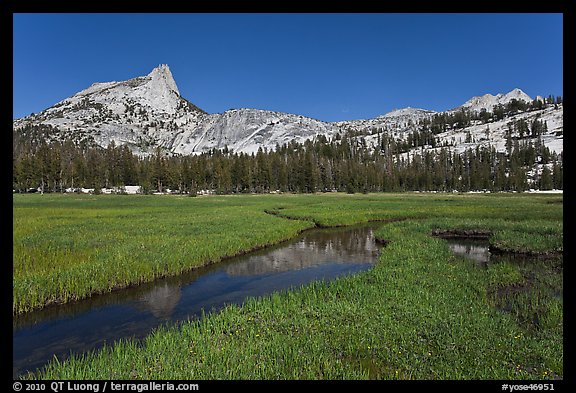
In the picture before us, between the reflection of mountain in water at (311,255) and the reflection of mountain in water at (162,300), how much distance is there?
456cm

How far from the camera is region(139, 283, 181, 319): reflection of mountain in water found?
13741 mm

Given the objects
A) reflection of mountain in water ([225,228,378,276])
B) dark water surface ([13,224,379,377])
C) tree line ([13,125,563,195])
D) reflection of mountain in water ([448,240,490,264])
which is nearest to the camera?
dark water surface ([13,224,379,377])

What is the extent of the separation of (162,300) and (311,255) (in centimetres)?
1355

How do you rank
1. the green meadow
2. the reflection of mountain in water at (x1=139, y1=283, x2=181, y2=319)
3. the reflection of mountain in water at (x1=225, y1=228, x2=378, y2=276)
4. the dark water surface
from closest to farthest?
the green meadow < the dark water surface < the reflection of mountain in water at (x1=139, y1=283, x2=181, y2=319) < the reflection of mountain in water at (x1=225, y1=228, x2=378, y2=276)

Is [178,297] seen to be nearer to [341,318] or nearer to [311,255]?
[341,318]

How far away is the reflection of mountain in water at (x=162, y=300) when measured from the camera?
1374 centimetres

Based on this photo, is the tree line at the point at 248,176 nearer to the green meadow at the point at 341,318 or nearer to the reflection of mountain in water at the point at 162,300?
the green meadow at the point at 341,318

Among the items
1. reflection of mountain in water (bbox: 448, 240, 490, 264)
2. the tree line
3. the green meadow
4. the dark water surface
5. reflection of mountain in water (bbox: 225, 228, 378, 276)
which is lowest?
reflection of mountain in water (bbox: 448, 240, 490, 264)

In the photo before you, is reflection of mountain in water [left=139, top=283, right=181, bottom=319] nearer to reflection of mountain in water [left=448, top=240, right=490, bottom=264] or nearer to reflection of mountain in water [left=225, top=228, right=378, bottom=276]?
reflection of mountain in water [left=225, top=228, right=378, bottom=276]

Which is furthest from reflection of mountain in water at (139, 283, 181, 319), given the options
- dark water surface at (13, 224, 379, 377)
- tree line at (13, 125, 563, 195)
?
tree line at (13, 125, 563, 195)
